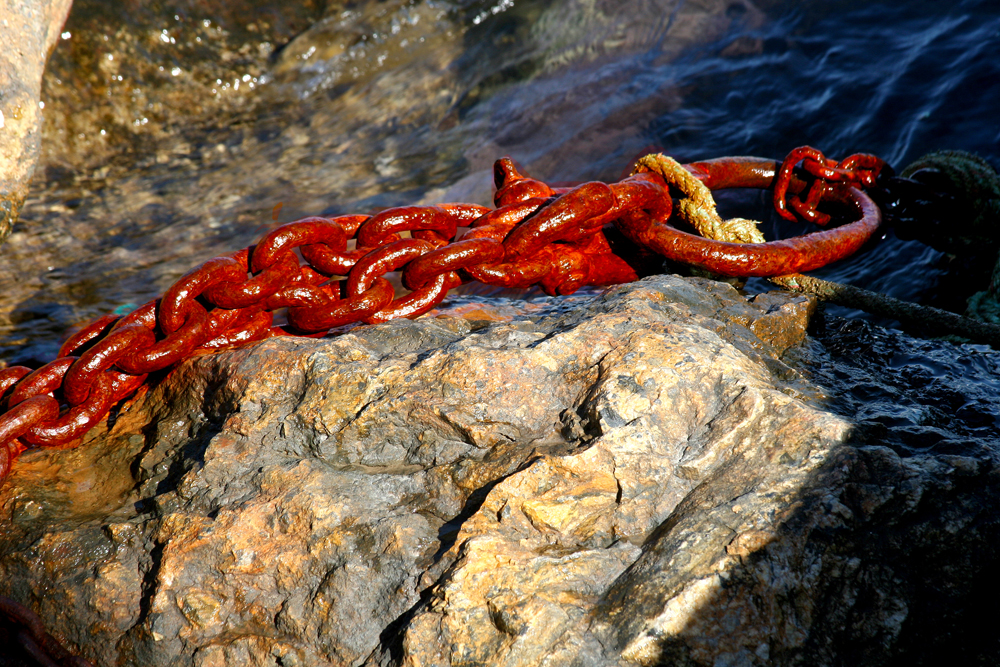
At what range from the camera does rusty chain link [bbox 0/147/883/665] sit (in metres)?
2.02

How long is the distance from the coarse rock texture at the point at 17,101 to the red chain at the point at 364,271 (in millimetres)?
639

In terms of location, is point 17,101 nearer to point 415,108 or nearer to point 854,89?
point 415,108

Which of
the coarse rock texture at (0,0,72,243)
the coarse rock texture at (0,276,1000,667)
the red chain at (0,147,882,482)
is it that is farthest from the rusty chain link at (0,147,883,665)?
the coarse rock texture at (0,0,72,243)

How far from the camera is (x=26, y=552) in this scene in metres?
1.74

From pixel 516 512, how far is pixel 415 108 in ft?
15.3

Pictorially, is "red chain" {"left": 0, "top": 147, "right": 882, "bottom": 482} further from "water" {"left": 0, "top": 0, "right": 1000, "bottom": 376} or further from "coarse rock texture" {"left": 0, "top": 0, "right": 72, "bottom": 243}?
"water" {"left": 0, "top": 0, "right": 1000, "bottom": 376}

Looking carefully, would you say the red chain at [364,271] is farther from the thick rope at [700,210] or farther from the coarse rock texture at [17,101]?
the coarse rock texture at [17,101]

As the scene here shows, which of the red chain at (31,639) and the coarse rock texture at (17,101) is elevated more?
the coarse rock texture at (17,101)

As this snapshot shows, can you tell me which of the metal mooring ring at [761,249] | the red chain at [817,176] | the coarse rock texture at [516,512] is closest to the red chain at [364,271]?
the metal mooring ring at [761,249]

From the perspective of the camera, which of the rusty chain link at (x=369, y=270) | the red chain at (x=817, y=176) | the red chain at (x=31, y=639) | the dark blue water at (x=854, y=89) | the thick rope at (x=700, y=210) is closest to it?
the red chain at (x=31, y=639)

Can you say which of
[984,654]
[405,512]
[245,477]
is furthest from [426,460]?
[984,654]

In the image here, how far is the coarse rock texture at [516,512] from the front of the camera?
1.36 m

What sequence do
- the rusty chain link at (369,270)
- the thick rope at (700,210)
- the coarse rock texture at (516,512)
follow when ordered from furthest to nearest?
the thick rope at (700,210), the rusty chain link at (369,270), the coarse rock texture at (516,512)

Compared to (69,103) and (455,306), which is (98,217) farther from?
(455,306)
